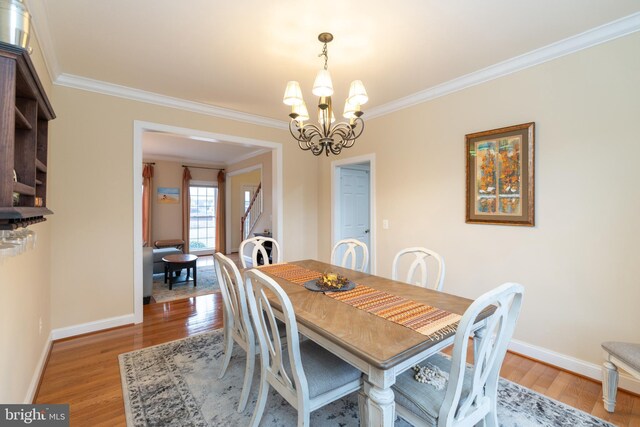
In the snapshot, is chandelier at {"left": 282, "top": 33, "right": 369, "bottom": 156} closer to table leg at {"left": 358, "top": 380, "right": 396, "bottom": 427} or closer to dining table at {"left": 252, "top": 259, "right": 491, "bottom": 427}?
dining table at {"left": 252, "top": 259, "right": 491, "bottom": 427}

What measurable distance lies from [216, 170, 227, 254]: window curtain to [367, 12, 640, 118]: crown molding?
568cm

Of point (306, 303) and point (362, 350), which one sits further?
point (306, 303)

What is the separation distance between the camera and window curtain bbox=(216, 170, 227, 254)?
786 cm

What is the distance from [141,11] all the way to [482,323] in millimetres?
2890

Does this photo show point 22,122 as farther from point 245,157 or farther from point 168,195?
point 168,195

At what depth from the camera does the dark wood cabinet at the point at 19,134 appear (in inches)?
39.4

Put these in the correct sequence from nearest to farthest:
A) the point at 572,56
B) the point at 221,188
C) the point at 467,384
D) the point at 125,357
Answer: the point at 467,384 → the point at 572,56 → the point at 125,357 → the point at 221,188

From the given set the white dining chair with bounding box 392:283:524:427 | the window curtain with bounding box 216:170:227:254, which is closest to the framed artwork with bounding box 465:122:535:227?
the white dining chair with bounding box 392:283:524:427

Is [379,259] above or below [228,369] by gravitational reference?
above

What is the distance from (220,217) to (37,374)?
5.91 meters

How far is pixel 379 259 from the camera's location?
12.7ft

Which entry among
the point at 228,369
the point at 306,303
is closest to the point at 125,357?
the point at 228,369

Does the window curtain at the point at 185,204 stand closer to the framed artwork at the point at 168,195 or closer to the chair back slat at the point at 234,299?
the framed artwork at the point at 168,195

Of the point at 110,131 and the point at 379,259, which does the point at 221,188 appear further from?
the point at 379,259
